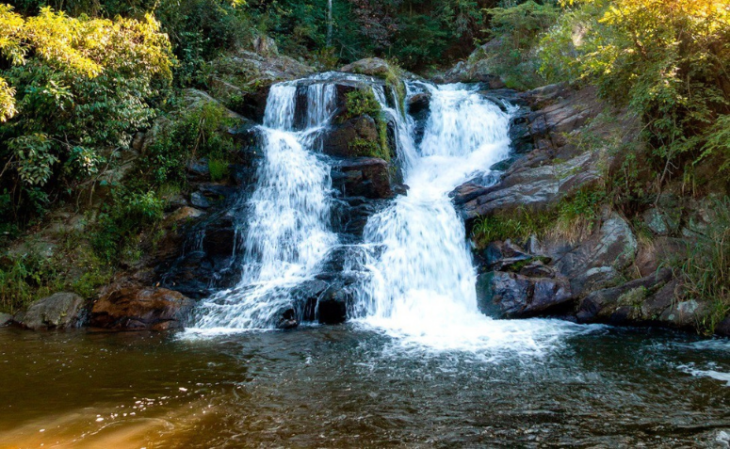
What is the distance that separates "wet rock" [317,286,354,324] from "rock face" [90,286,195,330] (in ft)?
7.63

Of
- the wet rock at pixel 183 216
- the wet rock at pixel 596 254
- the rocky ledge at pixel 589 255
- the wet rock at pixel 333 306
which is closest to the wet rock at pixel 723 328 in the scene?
the rocky ledge at pixel 589 255

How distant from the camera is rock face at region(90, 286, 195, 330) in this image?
7.49 m

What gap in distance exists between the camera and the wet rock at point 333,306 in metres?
7.66

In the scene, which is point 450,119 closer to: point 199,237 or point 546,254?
point 546,254

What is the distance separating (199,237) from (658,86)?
28.7ft

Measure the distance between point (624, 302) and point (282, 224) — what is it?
681 centimetres

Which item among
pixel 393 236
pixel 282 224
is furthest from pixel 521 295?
pixel 282 224

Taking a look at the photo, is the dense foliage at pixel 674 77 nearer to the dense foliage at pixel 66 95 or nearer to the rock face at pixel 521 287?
the rock face at pixel 521 287

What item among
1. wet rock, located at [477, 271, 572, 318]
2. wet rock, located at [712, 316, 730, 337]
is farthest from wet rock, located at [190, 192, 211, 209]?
wet rock, located at [712, 316, 730, 337]

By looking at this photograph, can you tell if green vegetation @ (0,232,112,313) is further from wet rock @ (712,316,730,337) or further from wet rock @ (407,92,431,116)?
wet rock @ (712,316,730,337)

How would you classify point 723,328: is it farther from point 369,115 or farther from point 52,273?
point 52,273

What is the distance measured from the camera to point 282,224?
9992 mm

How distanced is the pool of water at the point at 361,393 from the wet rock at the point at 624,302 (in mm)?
595

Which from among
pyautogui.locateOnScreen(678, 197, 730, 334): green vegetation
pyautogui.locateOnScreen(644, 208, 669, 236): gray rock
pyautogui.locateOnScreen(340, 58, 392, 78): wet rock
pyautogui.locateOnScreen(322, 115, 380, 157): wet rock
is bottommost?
pyautogui.locateOnScreen(678, 197, 730, 334): green vegetation
